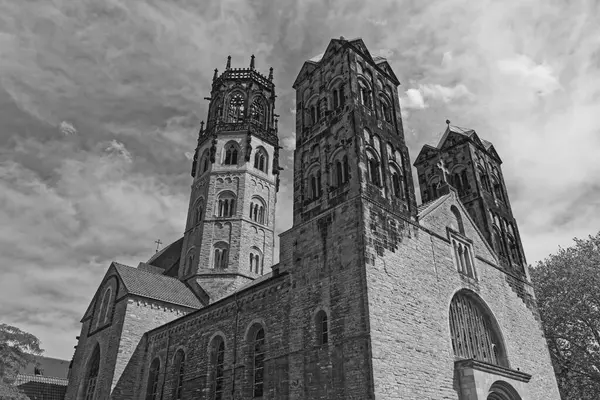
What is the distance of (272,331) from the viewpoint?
58.0ft

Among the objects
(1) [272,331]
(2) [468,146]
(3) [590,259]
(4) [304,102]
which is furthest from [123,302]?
(3) [590,259]

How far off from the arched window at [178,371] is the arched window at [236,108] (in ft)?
75.0

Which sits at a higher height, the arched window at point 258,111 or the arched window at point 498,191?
the arched window at point 258,111

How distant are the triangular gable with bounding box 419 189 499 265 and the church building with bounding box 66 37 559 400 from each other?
87 millimetres

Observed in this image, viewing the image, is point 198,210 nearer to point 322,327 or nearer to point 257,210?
point 257,210

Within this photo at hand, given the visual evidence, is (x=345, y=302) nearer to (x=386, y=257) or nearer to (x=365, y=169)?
(x=386, y=257)

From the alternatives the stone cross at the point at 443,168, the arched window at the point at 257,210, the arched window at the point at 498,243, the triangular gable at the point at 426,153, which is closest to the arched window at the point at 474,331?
the arched window at the point at 498,243

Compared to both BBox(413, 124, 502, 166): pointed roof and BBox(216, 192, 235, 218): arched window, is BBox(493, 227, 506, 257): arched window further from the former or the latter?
BBox(216, 192, 235, 218): arched window

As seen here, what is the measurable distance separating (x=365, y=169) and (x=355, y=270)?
4.62m

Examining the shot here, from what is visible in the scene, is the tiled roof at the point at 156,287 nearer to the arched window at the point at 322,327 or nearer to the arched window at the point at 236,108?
the arched window at the point at 322,327

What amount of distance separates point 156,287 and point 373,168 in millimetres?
17761

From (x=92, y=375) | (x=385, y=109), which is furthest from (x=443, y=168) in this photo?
(x=92, y=375)

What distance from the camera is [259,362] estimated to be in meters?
18.2

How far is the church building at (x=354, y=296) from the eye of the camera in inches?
582
